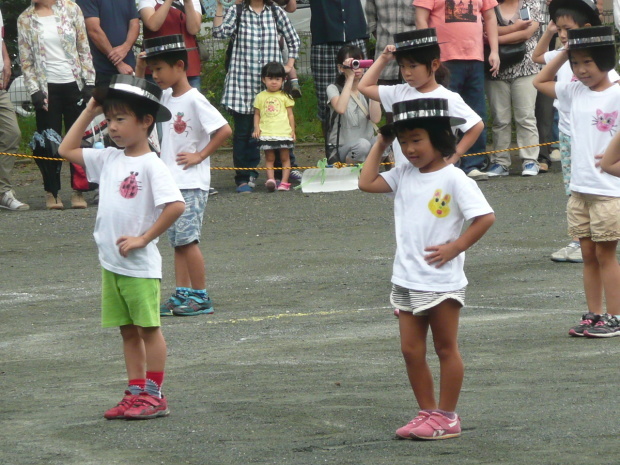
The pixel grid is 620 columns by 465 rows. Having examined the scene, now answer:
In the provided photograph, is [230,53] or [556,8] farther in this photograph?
[230,53]

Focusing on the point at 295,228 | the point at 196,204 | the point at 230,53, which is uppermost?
the point at 230,53

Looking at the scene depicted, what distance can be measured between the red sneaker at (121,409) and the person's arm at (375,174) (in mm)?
1456

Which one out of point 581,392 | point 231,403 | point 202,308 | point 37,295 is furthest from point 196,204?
point 581,392

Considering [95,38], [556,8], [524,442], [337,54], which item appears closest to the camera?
[524,442]

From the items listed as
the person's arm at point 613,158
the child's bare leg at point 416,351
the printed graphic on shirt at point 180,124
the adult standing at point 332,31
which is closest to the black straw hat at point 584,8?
the person's arm at point 613,158

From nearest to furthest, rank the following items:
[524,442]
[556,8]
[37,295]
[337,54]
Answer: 1. [524,442]
2. [556,8]
3. [37,295]
4. [337,54]

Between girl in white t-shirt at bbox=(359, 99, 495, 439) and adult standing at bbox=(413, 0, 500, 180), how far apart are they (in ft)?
26.1

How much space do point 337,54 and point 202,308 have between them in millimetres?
6407

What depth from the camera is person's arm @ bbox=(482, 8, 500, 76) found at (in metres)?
13.6

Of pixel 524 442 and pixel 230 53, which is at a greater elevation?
pixel 230 53

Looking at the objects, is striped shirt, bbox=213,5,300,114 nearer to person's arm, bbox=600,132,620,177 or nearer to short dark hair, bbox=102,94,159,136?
person's arm, bbox=600,132,620,177

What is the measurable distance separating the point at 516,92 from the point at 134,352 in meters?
9.37

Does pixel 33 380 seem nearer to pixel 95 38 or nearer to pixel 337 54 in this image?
pixel 95 38

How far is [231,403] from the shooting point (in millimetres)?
5863
